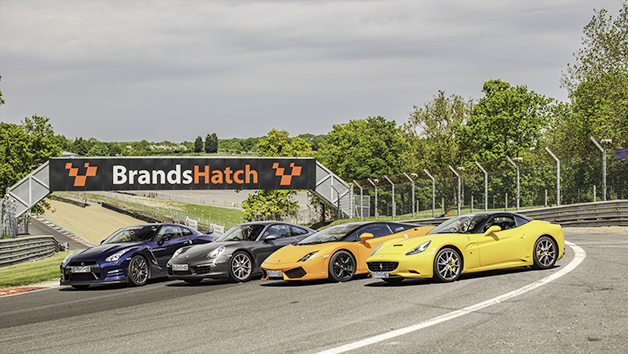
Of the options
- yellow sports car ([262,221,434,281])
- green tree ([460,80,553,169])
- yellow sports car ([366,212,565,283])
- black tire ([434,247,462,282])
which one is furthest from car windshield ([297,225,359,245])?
green tree ([460,80,553,169])

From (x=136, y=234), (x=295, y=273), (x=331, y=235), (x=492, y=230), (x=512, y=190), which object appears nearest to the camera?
(x=492, y=230)

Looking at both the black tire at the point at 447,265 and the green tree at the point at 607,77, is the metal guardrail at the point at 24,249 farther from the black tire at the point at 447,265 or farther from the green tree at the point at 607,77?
the green tree at the point at 607,77

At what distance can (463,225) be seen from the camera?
10523 mm

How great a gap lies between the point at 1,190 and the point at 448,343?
57875 millimetres

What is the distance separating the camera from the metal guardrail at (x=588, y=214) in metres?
21.2

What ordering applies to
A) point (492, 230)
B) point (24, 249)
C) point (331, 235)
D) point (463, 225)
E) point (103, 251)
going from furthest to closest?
point (24, 249)
point (103, 251)
point (331, 235)
point (463, 225)
point (492, 230)

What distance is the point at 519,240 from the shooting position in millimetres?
10492

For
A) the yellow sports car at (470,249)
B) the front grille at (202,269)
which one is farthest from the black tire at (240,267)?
the yellow sports car at (470,249)

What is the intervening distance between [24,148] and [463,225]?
54.5 m

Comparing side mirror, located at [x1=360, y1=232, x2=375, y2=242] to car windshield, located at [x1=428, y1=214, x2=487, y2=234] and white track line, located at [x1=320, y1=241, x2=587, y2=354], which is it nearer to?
car windshield, located at [x1=428, y1=214, x2=487, y2=234]

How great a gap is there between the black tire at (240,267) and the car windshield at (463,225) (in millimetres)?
4231

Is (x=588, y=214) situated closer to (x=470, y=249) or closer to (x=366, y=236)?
(x=366, y=236)

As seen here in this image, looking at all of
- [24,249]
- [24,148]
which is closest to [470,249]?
[24,249]

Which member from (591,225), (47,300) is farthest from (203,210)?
(47,300)
